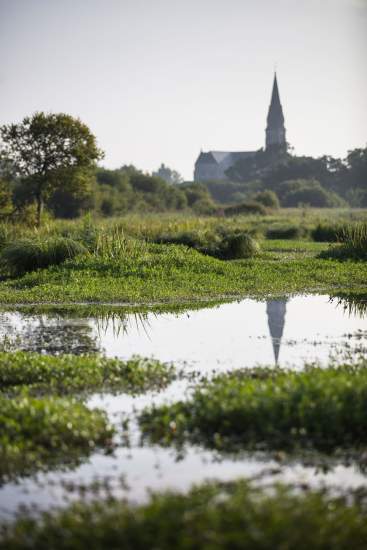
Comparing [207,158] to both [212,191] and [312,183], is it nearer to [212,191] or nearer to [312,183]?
[212,191]

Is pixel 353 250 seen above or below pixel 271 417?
above

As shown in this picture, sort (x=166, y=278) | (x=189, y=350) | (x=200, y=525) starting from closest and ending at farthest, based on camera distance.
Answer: (x=200, y=525) → (x=189, y=350) → (x=166, y=278)

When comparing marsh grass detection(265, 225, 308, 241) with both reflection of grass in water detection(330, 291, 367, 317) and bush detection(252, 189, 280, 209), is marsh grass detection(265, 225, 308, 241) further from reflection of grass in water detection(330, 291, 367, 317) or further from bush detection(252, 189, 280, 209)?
bush detection(252, 189, 280, 209)

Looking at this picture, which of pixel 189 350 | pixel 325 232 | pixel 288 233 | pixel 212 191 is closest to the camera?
pixel 189 350

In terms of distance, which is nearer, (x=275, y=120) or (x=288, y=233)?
(x=288, y=233)

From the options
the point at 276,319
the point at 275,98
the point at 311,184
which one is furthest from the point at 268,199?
the point at 275,98

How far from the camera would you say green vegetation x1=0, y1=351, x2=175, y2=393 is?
8117 mm

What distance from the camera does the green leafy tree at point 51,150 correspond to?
33844mm

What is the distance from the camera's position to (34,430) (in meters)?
6.29

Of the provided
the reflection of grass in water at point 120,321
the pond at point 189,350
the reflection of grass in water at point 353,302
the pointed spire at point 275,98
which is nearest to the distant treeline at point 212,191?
the reflection of grass in water at point 353,302

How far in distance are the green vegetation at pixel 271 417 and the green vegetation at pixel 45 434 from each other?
50 centimetres

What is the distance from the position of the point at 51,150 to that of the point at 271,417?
94.8 feet

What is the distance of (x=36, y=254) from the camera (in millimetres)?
19156

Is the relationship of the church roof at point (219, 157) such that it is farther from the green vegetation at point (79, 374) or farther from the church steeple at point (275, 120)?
the green vegetation at point (79, 374)
